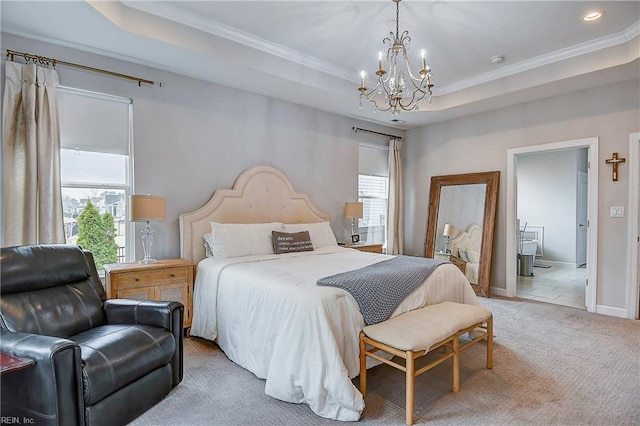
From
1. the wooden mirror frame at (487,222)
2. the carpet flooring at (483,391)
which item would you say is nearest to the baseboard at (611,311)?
the carpet flooring at (483,391)

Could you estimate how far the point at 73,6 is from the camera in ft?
8.36

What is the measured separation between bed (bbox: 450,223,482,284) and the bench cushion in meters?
2.68

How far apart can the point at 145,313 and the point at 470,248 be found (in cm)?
456

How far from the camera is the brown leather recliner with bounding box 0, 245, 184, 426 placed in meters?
1.69

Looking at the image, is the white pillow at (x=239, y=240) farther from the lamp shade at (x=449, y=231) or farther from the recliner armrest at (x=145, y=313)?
the lamp shade at (x=449, y=231)

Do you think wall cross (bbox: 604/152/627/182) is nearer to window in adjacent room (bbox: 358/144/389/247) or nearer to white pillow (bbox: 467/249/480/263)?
white pillow (bbox: 467/249/480/263)

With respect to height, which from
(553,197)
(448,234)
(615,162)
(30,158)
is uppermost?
(615,162)

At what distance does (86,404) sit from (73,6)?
8.71 feet

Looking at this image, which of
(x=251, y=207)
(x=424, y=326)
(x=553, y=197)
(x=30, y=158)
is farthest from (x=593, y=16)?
(x=553, y=197)

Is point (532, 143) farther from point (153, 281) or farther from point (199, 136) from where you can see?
point (153, 281)

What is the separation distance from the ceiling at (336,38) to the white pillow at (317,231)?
64.9 inches

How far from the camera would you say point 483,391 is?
7.88 ft

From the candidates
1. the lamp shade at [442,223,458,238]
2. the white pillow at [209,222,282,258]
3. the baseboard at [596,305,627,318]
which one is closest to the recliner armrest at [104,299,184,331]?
the white pillow at [209,222,282,258]

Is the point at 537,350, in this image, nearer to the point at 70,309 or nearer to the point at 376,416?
the point at 376,416
